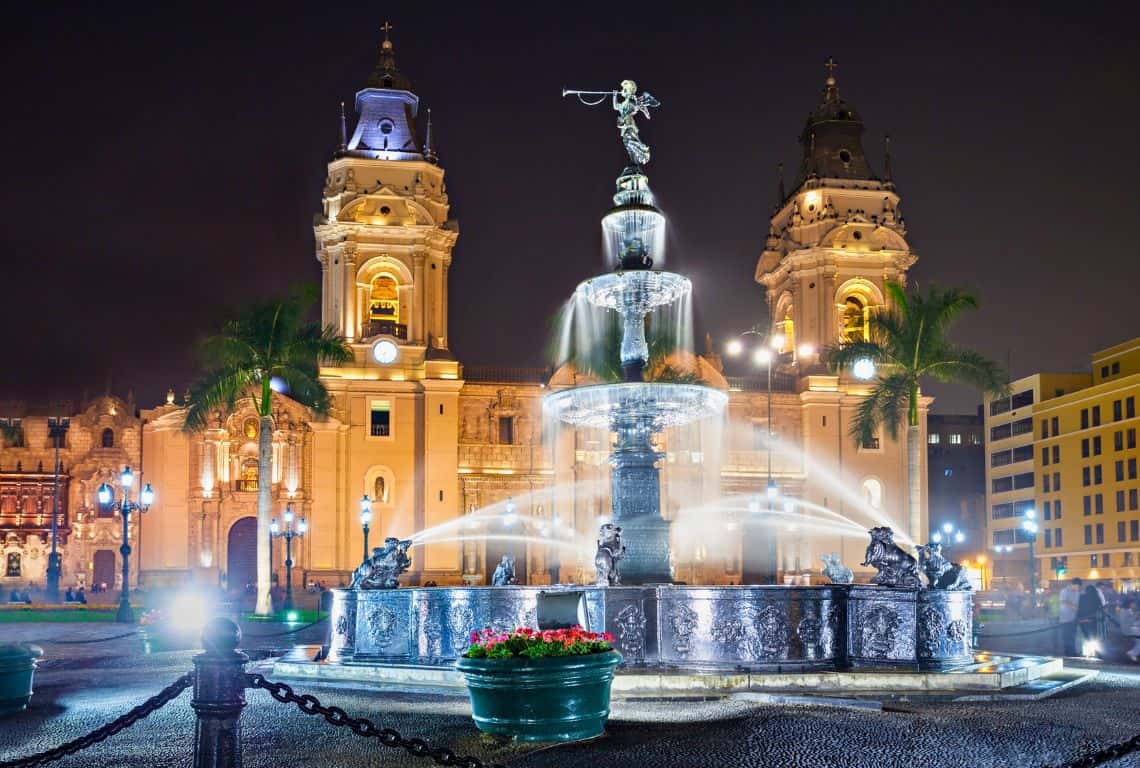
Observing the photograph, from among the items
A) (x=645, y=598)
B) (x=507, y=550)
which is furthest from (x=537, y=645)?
(x=507, y=550)

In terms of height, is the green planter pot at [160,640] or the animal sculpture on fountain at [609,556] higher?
the animal sculpture on fountain at [609,556]

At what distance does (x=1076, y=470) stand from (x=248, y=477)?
151 ft

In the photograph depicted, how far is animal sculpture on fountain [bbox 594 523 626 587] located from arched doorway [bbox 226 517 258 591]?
38.2m

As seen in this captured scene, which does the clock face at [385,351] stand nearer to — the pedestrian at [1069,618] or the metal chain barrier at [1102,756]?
the pedestrian at [1069,618]

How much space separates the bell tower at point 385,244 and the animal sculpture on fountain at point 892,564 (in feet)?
122

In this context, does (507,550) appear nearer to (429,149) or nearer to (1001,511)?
(429,149)

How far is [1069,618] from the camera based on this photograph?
24.1m

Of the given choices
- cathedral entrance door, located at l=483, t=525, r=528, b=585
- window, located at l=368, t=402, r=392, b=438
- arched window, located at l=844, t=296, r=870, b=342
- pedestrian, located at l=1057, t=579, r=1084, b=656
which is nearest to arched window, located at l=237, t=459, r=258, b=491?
window, located at l=368, t=402, r=392, b=438

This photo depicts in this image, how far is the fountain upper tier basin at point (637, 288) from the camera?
18.8 m

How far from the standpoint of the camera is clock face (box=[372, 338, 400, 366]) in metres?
52.2

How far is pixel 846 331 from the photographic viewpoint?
58.2 meters

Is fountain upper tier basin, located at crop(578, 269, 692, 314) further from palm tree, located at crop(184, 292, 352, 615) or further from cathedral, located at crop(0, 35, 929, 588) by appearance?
cathedral, located at crop(0, 35, 929, 588)

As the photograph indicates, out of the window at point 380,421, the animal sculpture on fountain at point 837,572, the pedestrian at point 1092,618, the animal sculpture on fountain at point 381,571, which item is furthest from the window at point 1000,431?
the animal sculpture on fountain at point 381,571

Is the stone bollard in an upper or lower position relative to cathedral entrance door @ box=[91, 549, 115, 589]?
upper
